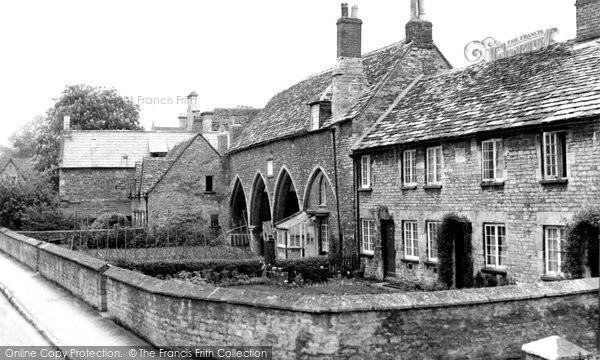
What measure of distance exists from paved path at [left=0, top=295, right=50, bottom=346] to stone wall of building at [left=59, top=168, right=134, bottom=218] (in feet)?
120

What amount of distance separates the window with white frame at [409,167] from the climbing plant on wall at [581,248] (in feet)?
24.9

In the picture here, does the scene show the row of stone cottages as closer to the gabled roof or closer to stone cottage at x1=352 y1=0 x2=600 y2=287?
stone cottage at x1=352 y1=0 x2=600 y2=287

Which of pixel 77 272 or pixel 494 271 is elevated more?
pixel 77 272

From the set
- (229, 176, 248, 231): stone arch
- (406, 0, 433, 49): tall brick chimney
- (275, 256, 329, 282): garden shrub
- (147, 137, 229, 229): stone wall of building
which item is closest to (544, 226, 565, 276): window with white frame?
(275, 256, 329, 282): garden shrub

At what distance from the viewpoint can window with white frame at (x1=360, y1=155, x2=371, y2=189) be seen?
1060 inches

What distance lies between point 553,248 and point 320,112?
1445cm

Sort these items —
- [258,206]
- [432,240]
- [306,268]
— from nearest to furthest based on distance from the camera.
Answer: [432,240] < [306,268] < [258,206]

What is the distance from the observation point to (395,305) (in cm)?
1106

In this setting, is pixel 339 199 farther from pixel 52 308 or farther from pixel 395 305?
pixel 395 305

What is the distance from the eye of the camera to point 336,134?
28969 millimetres

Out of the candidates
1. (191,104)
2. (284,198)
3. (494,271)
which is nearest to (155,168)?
(284,198)

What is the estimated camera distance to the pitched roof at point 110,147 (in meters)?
56.2

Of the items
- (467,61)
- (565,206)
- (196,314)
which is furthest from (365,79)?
(196,314)

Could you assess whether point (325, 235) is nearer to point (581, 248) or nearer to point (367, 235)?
point (367, 235)
